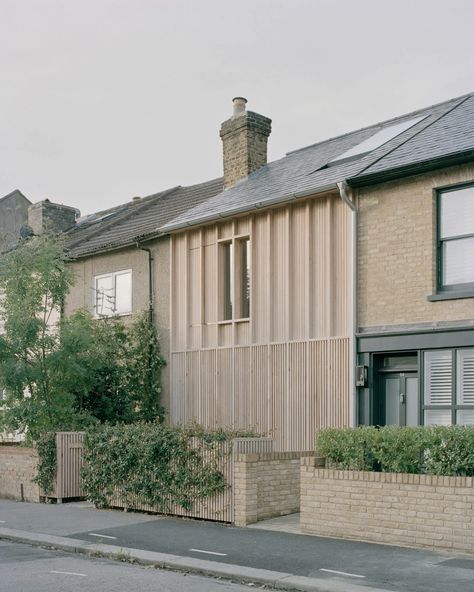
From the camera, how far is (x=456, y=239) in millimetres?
14602

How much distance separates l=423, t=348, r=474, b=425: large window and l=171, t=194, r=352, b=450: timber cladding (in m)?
1.67

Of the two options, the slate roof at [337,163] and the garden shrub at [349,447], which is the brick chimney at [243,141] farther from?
the garden shrub at [349,447]

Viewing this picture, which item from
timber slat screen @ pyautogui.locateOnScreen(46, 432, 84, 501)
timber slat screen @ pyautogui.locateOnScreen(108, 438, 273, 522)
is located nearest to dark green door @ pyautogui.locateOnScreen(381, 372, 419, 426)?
timber slat screen @ pyautogui.locateOnScreen(108, 438, 273, 522)

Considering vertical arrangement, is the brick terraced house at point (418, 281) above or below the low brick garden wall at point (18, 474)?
above

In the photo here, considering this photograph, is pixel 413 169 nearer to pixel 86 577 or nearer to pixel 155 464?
pixel 155 464

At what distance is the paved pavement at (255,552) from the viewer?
30.2 ft

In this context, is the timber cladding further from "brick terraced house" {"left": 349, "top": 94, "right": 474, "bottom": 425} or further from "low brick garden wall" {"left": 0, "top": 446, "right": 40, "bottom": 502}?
"low brick garden wall" {"left": 0, "top": 446, "right": 40, "bottom": 502}

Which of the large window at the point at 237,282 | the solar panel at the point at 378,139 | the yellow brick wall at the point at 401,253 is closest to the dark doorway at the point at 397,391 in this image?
the yellow brick wall at the point at 401,253

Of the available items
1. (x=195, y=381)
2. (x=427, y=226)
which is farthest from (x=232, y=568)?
(x=195, y=381)

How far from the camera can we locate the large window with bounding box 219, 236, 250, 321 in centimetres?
1858

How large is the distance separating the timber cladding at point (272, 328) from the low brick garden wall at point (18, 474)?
343 cm

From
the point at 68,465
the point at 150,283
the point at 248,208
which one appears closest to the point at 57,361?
the point at 68,465

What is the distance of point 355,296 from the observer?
52.1ft

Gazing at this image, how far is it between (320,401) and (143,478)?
148 inches
